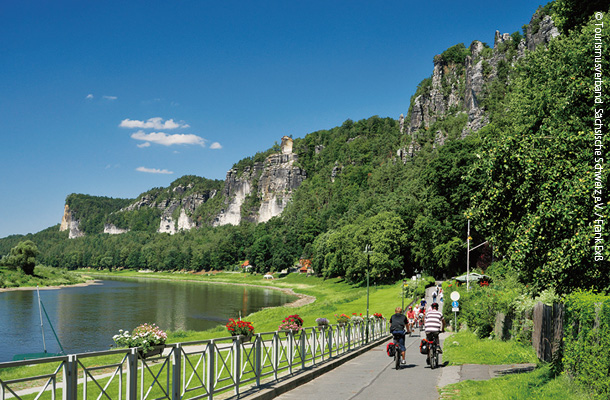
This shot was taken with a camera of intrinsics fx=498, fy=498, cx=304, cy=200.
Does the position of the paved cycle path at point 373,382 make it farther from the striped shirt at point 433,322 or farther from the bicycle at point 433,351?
the striped shirt at point 433,322

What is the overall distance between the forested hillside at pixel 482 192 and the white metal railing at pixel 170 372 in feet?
19.5

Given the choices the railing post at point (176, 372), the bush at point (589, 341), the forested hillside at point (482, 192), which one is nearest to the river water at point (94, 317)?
the forested hillside at point (482, 192)

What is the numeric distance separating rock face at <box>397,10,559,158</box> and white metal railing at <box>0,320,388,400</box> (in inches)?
4175

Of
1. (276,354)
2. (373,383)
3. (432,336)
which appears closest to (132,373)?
(276,354)

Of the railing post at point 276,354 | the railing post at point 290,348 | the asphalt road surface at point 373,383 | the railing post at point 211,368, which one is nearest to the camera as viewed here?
the railing post at point 211,368

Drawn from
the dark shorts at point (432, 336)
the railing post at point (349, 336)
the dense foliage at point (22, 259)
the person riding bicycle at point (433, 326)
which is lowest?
the dense foliage at point (22, 259)

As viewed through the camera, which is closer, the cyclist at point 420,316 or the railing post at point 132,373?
the railing post at point 132,373

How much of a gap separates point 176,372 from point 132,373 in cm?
122

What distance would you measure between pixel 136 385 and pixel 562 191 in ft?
28.7

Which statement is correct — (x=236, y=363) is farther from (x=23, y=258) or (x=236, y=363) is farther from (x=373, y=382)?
(x=23, y=258)

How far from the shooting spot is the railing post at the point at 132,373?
698cm

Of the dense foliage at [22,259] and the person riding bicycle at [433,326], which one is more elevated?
the person riding bicycle at [433,326]

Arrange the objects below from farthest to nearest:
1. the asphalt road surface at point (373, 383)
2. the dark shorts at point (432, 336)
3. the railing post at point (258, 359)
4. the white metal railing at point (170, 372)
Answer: the dark shorts at point (432, 336) < the asphalt road surface at point (373, 383) < the railing post at point (258, 359) < the white metal railing at point (170, 372)

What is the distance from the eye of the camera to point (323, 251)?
100312 mm
